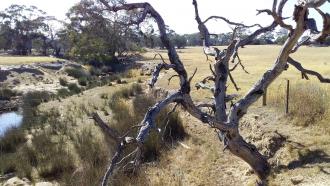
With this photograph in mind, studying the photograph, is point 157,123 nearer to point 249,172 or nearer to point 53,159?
point 53,159

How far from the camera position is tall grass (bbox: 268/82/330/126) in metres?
11.6

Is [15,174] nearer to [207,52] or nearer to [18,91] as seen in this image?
[207,52]

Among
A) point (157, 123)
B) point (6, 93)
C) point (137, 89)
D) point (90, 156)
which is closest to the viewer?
point (90, 156)

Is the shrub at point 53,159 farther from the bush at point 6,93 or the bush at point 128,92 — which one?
the bush at point 6,93

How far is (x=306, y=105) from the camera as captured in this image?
12.2 m

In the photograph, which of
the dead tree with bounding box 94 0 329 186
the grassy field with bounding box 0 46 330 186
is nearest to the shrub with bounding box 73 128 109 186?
the grassy field with bounding box 0 46 330 186

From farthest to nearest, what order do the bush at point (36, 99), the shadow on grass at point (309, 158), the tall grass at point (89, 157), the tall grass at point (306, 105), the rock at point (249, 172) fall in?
1. the bush at point (36, 99)
2. the tall grass at point (306, 105)
3. the tall grass at point (89, 157)
4. the rock at point (249, 172)
5. the shadow on grass at point (309, 158)

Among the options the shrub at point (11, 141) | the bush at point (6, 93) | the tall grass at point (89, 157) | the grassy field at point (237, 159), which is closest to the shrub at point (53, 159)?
the grassy field at point (237, 159)

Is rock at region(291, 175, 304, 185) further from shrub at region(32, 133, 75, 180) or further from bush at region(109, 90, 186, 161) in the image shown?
shrub at region(32, 133, 75, 180)

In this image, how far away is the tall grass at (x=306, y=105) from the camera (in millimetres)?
11602

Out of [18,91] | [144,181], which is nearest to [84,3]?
[18,91]

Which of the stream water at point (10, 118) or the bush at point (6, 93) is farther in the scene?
the bush at point (6, 93)

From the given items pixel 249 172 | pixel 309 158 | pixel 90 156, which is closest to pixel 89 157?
pixel 90 156

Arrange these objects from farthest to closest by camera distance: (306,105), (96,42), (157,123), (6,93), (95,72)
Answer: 1. (96,42)
2. (95,72)
3. (6,93)
4. (157,123)
5. (306,105)
